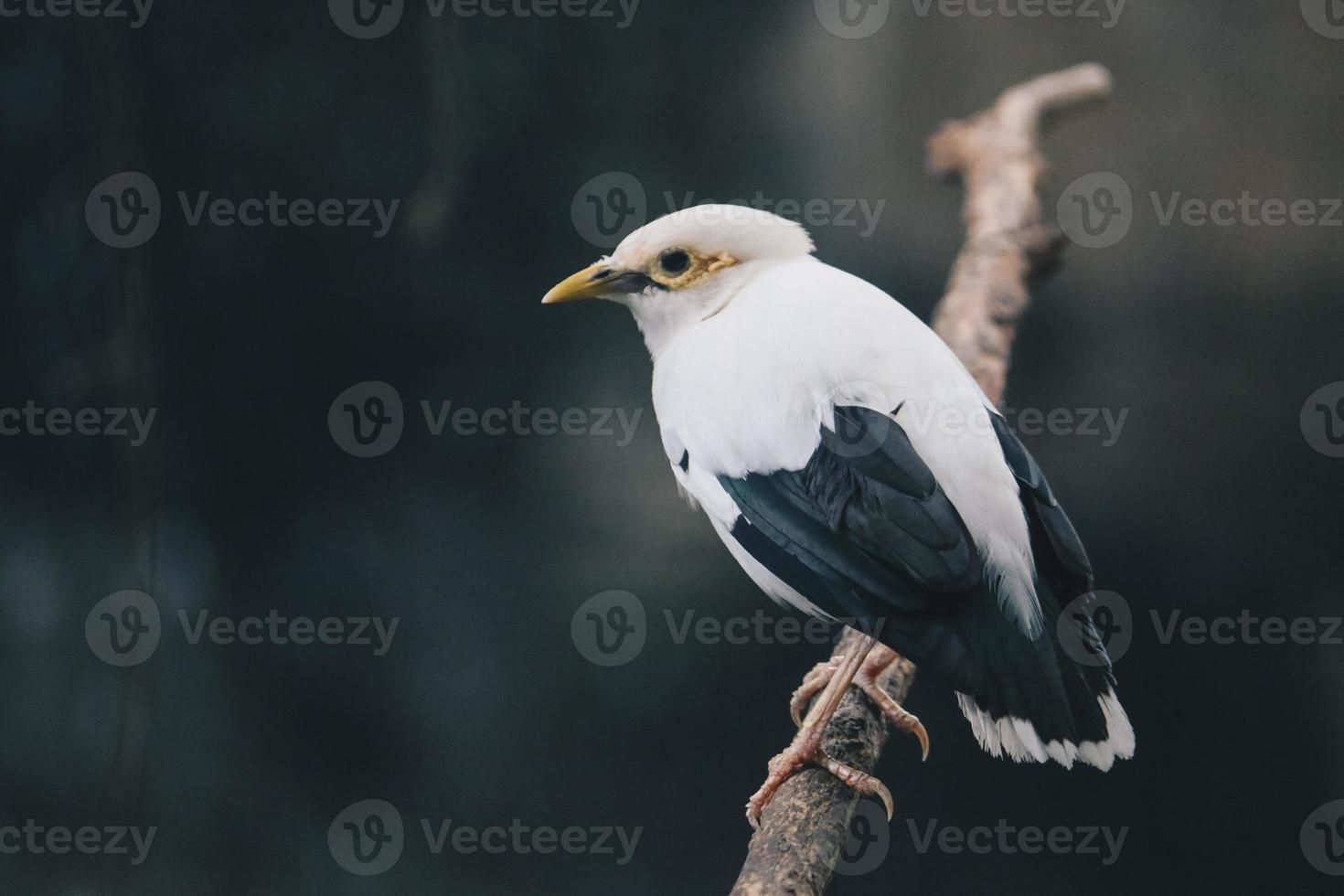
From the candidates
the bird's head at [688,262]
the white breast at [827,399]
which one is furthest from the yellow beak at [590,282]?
the white breast at [827,399]

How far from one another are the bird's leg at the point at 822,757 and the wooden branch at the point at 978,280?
1 centimetres

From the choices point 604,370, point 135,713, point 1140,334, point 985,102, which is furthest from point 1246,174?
point 135,713

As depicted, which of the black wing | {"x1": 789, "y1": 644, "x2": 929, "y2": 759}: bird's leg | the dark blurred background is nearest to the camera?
the black wing

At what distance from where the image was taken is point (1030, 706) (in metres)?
0.88

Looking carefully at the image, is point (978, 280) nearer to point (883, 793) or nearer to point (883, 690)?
point (883, 690)

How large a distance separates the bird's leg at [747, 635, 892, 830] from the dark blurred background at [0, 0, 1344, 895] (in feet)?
1.67

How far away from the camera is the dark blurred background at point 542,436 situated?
4.79 ft

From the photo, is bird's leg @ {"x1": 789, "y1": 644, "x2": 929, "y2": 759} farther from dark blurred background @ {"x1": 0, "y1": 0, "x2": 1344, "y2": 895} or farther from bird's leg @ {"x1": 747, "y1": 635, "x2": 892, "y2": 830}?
dark blurred background @ {"x1": 0, "y1": 0, "x2": 1344, "y2": 895}

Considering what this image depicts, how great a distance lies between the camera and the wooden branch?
92 cm

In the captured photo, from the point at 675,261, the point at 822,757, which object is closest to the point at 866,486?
the point at 822,757

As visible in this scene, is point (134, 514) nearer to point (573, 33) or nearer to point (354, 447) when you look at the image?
point (354, 447)

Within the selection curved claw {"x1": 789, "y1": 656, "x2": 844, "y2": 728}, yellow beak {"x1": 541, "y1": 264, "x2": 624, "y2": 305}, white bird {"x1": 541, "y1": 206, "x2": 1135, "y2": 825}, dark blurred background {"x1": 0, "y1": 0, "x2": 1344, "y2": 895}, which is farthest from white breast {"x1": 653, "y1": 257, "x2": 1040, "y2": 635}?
dark blurred background {"x1": 0, "y1": 0, "x2": 1344, "y2": 895}

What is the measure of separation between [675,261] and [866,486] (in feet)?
1.21

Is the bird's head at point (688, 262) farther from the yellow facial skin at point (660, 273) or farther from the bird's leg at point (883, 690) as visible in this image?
the bird's leg at point (883, 690)
